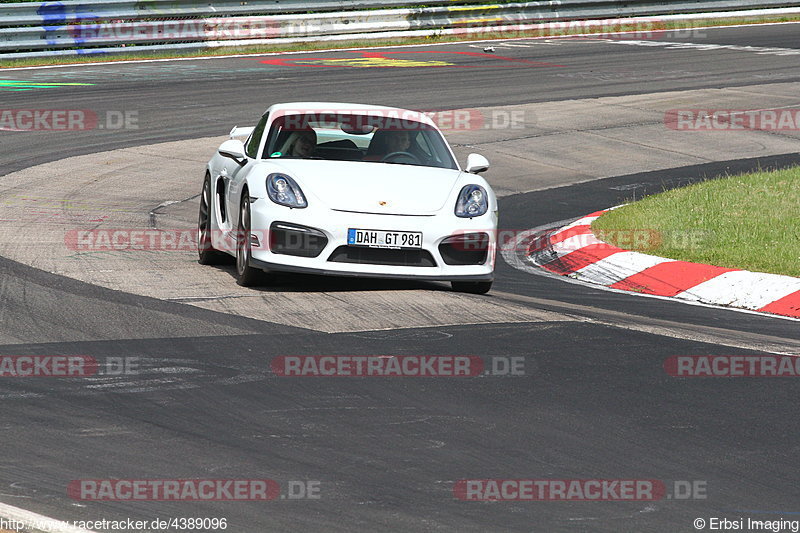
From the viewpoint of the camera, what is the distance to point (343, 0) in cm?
2877

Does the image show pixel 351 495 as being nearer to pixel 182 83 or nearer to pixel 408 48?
pixel 182 83

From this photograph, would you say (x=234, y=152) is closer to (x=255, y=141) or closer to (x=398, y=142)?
(x=255, y=141)

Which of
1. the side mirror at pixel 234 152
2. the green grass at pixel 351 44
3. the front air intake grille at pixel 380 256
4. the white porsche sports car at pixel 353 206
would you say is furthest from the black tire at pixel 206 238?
the green grass at pixel 351 44

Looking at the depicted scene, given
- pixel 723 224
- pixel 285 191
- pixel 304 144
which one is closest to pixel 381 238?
pixel 285 191

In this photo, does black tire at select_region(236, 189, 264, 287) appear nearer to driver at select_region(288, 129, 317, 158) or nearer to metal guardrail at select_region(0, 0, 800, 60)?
driver at select_region(288, 129, 317, 158)

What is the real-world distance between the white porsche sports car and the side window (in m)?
0.02

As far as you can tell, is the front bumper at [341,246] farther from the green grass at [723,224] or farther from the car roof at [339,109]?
the green grass at [723,224]

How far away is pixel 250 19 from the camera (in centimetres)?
2744

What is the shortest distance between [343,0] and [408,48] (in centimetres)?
176

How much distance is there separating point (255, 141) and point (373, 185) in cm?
152

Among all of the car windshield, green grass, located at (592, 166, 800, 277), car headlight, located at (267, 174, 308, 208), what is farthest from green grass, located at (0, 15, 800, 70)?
car headlight, located at (267, 174, 308, 208)

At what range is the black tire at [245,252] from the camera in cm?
904

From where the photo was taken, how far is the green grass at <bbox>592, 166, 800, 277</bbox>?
406 inches

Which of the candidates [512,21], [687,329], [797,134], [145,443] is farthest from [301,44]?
[145,443]
